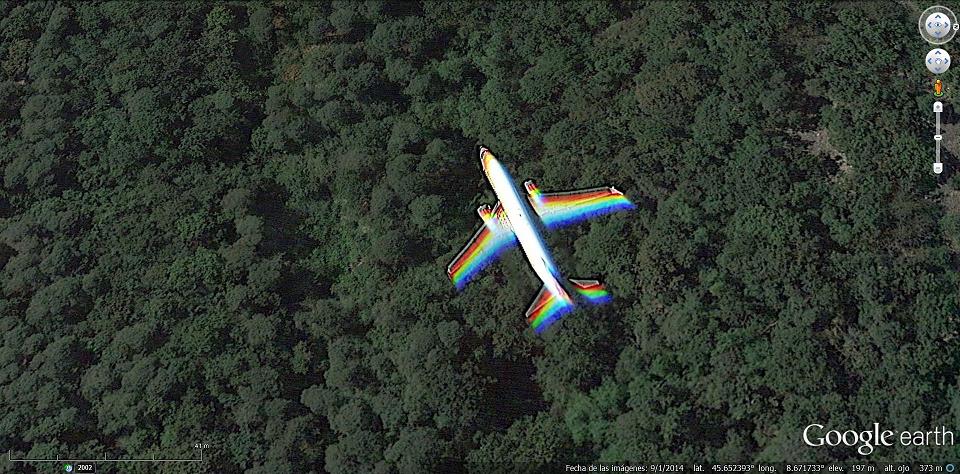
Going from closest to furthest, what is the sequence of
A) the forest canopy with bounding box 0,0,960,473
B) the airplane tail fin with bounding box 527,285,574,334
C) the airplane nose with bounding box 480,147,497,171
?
1. the forest canopy with bounding box 0,0,960,473
2. the airplane tail fin with bounding box 527,285,574,334
3. the airplane nose with bounding box 480,147,497,171

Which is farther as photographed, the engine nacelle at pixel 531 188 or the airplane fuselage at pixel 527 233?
the engine nacelle at pixel 531 188

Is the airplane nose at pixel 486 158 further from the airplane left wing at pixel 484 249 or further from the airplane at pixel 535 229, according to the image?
the airplane left wing at pixel 484 249

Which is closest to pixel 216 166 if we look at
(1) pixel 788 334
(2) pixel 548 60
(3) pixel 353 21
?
(3) pixel 353 21

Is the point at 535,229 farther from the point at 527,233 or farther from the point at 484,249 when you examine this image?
the point at 484,249

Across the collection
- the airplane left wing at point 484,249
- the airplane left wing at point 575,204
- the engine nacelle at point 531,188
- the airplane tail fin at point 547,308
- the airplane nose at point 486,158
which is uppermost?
the airplane nose at point 486,158

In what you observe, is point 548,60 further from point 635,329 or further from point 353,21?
point 635,329

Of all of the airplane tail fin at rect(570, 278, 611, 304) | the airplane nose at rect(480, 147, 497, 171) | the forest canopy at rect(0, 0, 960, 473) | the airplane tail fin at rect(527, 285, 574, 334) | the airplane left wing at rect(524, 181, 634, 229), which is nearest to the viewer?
the forest canopy at rect(0, 0, 960, 473)

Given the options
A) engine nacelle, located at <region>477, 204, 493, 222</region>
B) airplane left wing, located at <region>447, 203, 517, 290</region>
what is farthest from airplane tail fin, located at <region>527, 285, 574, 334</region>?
engine nacelle, located at <region>477, 204, 493, 222</region>

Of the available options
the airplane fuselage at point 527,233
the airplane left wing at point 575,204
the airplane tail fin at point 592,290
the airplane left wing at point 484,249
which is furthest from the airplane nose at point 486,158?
the airplane tail fin at point 592,290

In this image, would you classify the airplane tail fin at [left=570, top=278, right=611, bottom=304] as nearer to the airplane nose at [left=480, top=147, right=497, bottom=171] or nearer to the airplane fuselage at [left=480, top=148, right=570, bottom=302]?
the airplane fuselage at [left=480, top=148, right=570, bottom=302]
